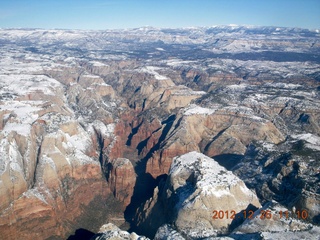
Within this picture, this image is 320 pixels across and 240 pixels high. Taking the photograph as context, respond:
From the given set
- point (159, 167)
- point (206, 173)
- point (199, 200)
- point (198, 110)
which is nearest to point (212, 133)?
point (198, 110)

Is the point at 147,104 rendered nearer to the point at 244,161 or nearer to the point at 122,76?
the point at 122,76

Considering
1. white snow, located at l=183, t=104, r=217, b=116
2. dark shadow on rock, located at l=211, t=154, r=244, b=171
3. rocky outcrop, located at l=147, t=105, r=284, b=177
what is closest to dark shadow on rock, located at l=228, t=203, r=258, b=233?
dark shadow on rock, located at l=211, t=154, r=244, b=171

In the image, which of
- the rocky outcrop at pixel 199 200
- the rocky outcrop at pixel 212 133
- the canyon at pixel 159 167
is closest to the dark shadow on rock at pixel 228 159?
the canyon at pixel 159 167

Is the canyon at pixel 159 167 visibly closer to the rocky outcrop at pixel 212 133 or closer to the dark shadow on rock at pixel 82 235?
the rocky outcrop at pixel 212 133

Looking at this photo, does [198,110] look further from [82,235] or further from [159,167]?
[82,235]

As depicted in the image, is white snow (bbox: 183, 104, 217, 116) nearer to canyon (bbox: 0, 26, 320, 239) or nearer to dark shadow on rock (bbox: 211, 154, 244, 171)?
canyon (bbox: 0, 26, 320, 239)

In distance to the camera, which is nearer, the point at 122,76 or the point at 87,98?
the point at 87,98

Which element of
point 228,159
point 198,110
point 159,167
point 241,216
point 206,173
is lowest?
point 159,167

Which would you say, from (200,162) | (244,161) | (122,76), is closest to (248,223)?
(200,162)

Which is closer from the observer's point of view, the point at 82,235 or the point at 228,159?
the point at 82,235
